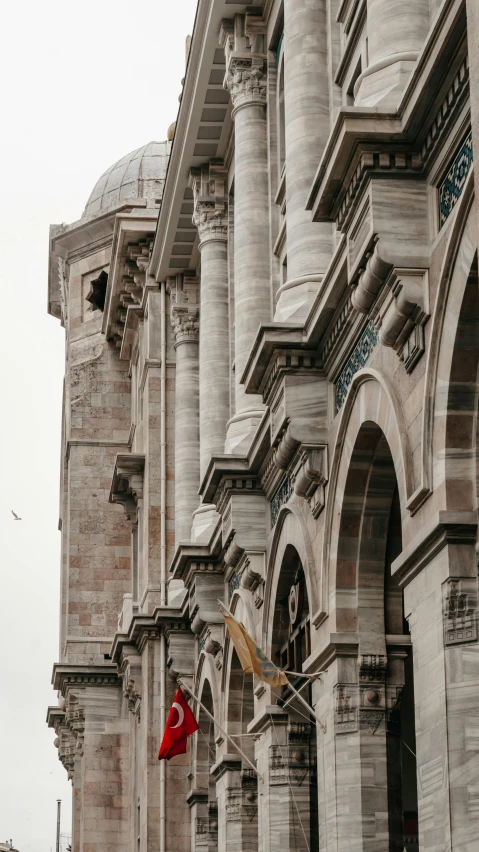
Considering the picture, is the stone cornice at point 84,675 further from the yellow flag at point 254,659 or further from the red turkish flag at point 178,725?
the yellow flag at point 254,659

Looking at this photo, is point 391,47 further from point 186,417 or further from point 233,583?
point 186,417

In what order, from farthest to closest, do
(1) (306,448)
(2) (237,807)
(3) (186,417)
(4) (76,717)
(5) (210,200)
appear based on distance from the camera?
(4) (76,717) < (3) (186,417) < (5) (210,200) < (2) (237,807) < (1) (306,448)

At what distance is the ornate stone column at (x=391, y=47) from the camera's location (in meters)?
19.8

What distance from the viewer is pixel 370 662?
22562mm

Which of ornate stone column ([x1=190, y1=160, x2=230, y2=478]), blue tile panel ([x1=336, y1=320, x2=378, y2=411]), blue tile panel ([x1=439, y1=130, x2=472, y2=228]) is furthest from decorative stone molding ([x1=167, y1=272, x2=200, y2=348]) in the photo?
blue tile panel ([x1=439, y1=130, x2=472, y2=228])

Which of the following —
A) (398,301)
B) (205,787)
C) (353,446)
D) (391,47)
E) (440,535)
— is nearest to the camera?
(440,535)

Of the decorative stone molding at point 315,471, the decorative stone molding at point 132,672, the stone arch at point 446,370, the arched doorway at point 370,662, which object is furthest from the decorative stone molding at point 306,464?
the decorative stone molding at point 132,672

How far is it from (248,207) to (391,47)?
45.0ft

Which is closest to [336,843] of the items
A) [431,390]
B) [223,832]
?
[431,390]

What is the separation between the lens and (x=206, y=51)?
37531mm

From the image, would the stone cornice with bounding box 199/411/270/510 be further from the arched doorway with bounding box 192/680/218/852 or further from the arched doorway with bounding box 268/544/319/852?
the arched doorway with bounding box 192/680/218/852

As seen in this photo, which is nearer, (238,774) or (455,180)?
(455,180)

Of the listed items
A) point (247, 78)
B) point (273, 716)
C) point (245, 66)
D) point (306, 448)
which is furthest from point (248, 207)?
point (306, 448)

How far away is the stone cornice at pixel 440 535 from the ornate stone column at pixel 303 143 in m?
8.71
